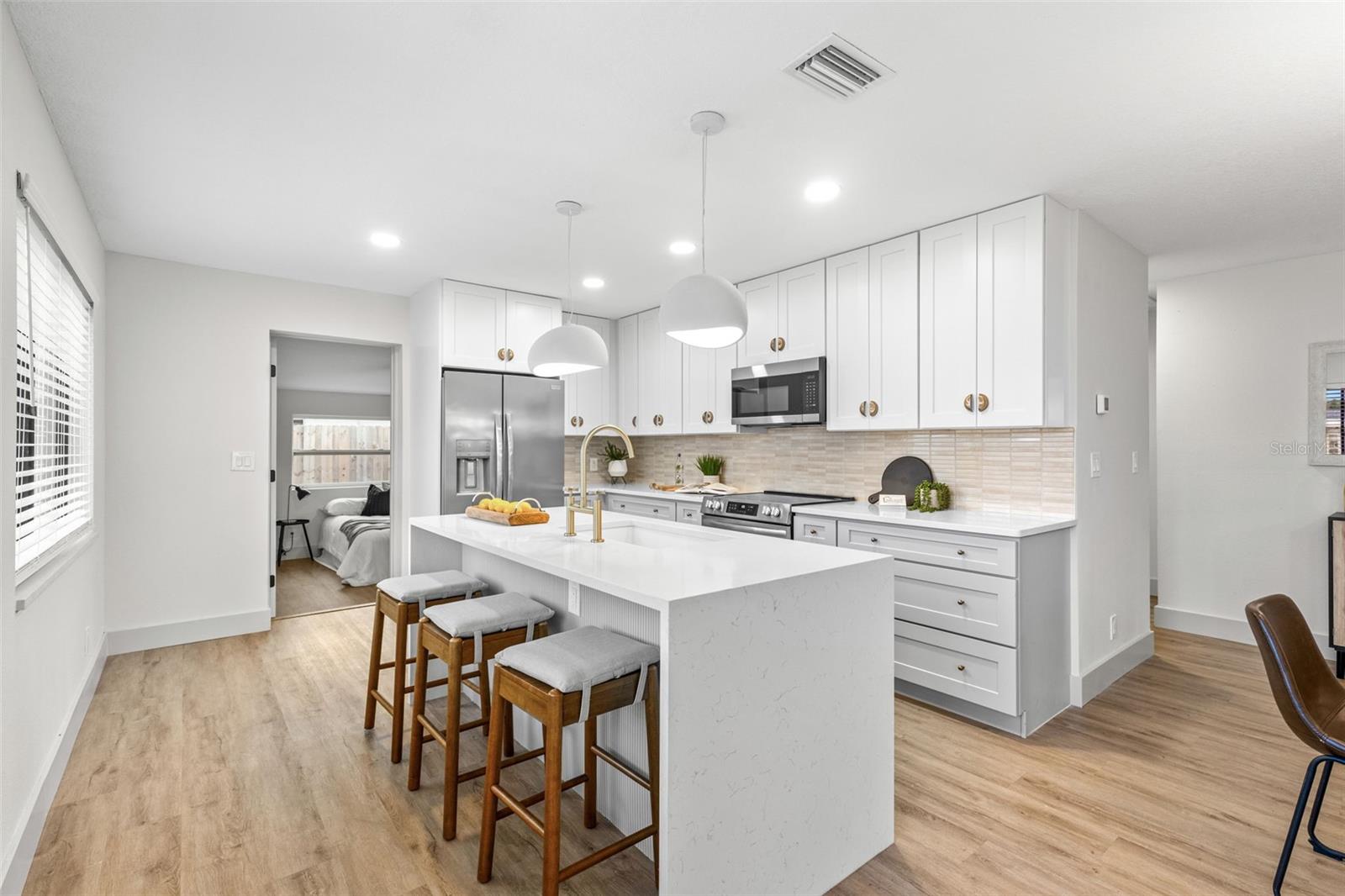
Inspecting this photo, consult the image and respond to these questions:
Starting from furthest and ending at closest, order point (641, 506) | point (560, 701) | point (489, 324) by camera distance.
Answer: point (641, 506), point (489, 324), point (560, 701)

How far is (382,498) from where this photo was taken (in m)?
6.92

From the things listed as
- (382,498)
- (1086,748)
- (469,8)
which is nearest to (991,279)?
(1086,748)

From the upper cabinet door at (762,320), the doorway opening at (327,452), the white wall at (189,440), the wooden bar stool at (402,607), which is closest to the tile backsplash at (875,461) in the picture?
the upper cabinet door at (762,320)

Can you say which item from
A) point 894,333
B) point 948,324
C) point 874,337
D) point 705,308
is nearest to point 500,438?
point 874,337

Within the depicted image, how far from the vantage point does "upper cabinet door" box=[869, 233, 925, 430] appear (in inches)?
139

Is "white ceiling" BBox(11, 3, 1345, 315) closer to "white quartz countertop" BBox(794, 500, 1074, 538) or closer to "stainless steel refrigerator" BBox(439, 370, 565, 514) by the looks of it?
"stainless steel refrigerator" BBox(439, 370, 565, 514)

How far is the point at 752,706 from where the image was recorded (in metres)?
1.68

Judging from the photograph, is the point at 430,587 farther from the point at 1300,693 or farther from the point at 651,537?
the point at 1300,693

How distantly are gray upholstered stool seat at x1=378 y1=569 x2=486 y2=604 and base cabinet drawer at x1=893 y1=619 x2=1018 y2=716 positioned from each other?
1856 mm

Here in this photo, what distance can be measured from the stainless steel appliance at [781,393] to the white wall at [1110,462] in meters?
1.34

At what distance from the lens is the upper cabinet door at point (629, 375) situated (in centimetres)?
557

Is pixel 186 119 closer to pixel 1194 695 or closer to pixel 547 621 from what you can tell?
pixel 547 621

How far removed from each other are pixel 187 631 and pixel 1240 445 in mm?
6666

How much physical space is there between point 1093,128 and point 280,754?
3.87 m
